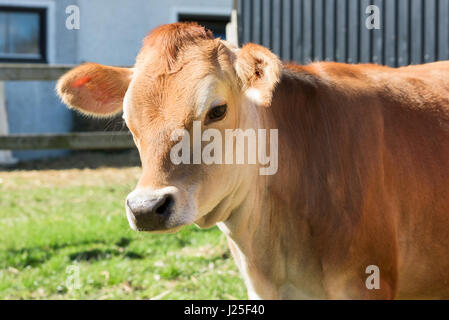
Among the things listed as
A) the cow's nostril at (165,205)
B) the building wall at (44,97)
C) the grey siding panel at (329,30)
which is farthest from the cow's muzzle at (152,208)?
the building wall at (44,97)

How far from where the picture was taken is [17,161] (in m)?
10.4

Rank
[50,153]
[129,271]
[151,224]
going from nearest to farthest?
[151,224]
[129,271]
[50,153]

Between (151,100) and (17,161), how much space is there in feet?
28.3

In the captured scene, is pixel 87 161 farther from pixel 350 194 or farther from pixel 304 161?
pixel 350 194

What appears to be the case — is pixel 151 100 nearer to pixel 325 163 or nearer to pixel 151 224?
pixel 151 224

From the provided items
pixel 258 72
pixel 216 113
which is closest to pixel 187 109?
pixel 216 113

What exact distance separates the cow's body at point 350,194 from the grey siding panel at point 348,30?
102 inches

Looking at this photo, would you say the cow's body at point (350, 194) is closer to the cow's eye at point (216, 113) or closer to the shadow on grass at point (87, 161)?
the cow's eye at point (216, 113)

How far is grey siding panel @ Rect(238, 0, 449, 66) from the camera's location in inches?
222

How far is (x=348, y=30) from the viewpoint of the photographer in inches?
232

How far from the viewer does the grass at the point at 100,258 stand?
14.2 feet

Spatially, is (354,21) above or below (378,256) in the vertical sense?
above

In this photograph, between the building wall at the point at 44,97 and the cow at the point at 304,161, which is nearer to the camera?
the cow at the point at 304,161

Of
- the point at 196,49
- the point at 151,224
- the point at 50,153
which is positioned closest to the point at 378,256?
the point at 151,224
